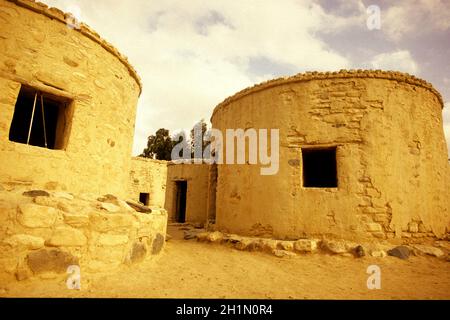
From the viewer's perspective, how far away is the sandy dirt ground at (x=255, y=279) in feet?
9.54

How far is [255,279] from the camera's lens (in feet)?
12.9

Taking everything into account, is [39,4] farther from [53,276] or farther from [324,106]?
→ [324,106]

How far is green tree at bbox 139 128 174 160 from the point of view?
24.4m

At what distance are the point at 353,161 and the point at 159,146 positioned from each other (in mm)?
21036

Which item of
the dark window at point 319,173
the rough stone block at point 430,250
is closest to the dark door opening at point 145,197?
the dark window at point 319,173

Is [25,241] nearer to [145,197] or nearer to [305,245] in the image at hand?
[305,245]

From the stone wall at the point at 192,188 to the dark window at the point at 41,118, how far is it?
6.81m

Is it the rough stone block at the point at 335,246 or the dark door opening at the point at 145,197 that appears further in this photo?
the dark door opening at the point at 145,197

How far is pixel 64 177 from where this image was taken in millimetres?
4059

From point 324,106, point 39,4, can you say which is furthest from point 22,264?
point 324,106

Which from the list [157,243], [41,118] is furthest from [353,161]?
[41,118]

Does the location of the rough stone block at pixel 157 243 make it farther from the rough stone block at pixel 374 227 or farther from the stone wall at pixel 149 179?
the stone wall at pixel 149 179

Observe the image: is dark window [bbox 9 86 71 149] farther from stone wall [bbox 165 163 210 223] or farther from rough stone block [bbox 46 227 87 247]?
stone wall [bbox 165 163 210 223]
